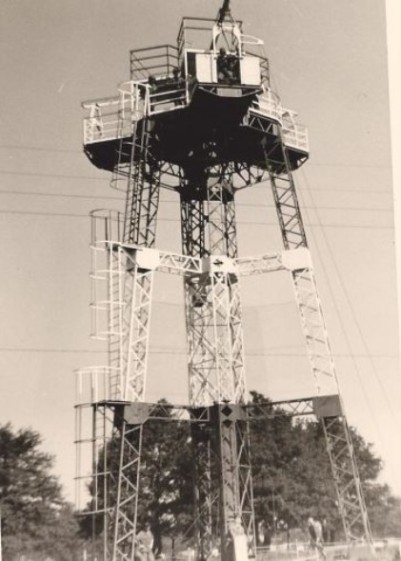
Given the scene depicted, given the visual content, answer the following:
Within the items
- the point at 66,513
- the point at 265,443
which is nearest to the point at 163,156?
the point at 265,443

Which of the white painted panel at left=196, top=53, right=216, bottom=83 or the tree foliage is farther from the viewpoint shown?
the tree foliage

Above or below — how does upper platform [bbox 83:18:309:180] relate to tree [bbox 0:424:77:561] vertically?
above

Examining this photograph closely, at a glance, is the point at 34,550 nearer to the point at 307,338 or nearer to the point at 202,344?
the point at 202,344

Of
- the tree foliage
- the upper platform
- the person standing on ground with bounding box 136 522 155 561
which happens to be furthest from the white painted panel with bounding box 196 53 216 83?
the tree foliage

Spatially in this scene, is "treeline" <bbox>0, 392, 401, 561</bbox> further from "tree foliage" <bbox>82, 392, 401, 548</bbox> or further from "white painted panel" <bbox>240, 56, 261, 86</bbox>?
"white painted panel" <bbox>240, 56, 261, 86</bbox>

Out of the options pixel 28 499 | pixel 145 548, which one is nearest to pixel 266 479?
pixel 28 499

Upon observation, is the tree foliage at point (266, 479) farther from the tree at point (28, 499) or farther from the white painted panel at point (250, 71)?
the white painted panel at point (250, 71)

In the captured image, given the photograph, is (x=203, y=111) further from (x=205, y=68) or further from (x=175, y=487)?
(x=175, y=487)

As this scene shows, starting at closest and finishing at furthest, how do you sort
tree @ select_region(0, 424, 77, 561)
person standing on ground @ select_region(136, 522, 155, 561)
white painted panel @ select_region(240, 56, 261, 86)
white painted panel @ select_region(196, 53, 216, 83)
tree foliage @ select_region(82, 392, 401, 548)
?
person standing on ground @ select_region(136, 522, 155, 561), white painted panel @ select_region(196, 53, 216, 83), white painted panel @ select_region(240, 56, 261, 86), tree @ select_region(0, 424, 77, 561), tree foliage @ select_region(82, 392, 401, 548)

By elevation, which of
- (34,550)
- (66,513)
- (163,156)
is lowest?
(34,550)
